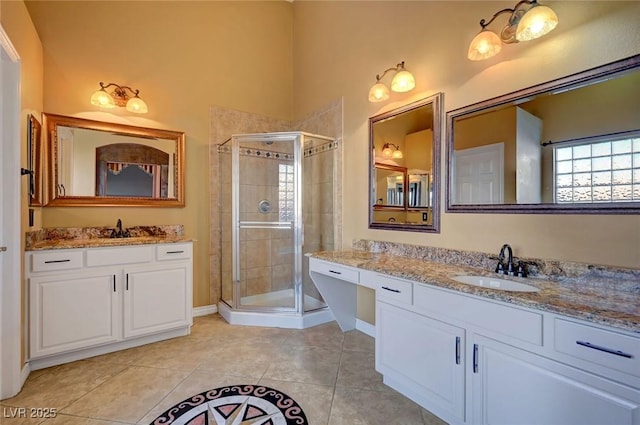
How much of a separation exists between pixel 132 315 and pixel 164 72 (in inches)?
97.0

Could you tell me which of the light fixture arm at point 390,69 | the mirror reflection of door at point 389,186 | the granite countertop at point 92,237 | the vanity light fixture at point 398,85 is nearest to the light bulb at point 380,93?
the vanity light fixture at point 398,85

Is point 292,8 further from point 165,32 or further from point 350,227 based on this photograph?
point 350,227

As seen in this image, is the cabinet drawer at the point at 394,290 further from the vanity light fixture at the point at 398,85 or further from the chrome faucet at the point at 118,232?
the chrome faucet at the point at 118,232

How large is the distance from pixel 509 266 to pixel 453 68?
4.63 ft

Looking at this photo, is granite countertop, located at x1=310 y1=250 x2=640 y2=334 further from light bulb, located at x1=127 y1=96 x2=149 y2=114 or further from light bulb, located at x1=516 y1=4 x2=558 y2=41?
light bulb, located at x1=127 y1=96 x2=149 y2=114

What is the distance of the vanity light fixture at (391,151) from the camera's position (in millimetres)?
2473

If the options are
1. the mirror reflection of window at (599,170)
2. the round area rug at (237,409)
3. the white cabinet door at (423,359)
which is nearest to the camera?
the mirror reflection of window at (599,170)

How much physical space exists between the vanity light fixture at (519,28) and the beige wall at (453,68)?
127 millimetres

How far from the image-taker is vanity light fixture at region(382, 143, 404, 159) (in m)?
2.47

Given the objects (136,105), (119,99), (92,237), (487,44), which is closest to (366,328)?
(487,44)

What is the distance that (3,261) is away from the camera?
5.83 ft

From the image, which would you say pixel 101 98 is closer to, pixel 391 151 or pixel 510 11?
pixel 391 151

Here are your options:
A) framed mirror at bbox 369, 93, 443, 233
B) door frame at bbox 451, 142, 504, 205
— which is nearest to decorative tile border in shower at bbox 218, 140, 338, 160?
framed mirror at bbox 369, 93, 443, 233

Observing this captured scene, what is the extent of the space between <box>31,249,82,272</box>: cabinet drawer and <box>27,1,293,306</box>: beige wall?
2.08 ft
